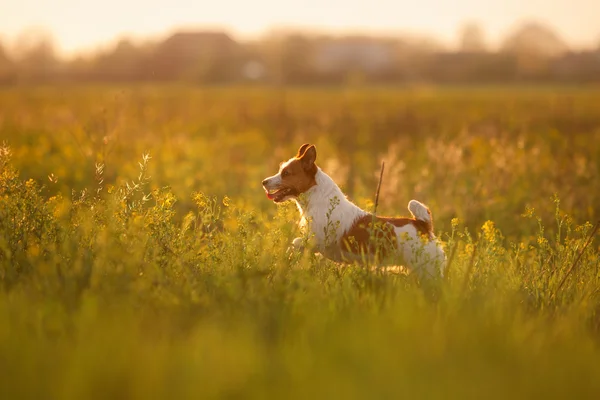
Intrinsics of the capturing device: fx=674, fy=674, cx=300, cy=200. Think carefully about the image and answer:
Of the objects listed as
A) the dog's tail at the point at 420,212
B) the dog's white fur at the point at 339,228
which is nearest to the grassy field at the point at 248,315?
the dog's white fur at the point at 339,228

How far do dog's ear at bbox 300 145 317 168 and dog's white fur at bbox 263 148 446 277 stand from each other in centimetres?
17

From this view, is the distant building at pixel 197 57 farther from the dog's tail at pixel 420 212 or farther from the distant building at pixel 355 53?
the dog's tail at pixel 420 212

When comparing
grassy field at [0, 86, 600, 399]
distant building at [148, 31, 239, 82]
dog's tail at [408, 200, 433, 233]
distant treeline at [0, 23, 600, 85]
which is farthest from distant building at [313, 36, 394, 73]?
grassy field at [0, 86, 600, 399]

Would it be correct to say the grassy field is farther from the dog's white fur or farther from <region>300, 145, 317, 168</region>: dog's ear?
<region>300, 145, 317, 168</region>: dog's ear

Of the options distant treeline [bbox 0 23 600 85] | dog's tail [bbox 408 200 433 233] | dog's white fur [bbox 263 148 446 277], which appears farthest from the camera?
distant treeline [bbox 0 23 600 85]

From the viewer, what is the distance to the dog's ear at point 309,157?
6.20 m

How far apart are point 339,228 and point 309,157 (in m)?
0.72

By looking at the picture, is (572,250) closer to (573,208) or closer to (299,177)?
(299,177)

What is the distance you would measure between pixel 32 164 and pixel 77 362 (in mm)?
9949

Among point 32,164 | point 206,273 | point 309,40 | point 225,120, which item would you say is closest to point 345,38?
point 309,40

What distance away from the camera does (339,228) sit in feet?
20.1

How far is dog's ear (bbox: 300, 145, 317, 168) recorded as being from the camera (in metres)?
6.20

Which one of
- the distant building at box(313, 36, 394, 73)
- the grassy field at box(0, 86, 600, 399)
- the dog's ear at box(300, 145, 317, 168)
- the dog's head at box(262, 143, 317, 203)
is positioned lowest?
the grassy field at box(0, 86, 600, 399)

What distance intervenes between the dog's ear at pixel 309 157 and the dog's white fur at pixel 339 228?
17 cm
